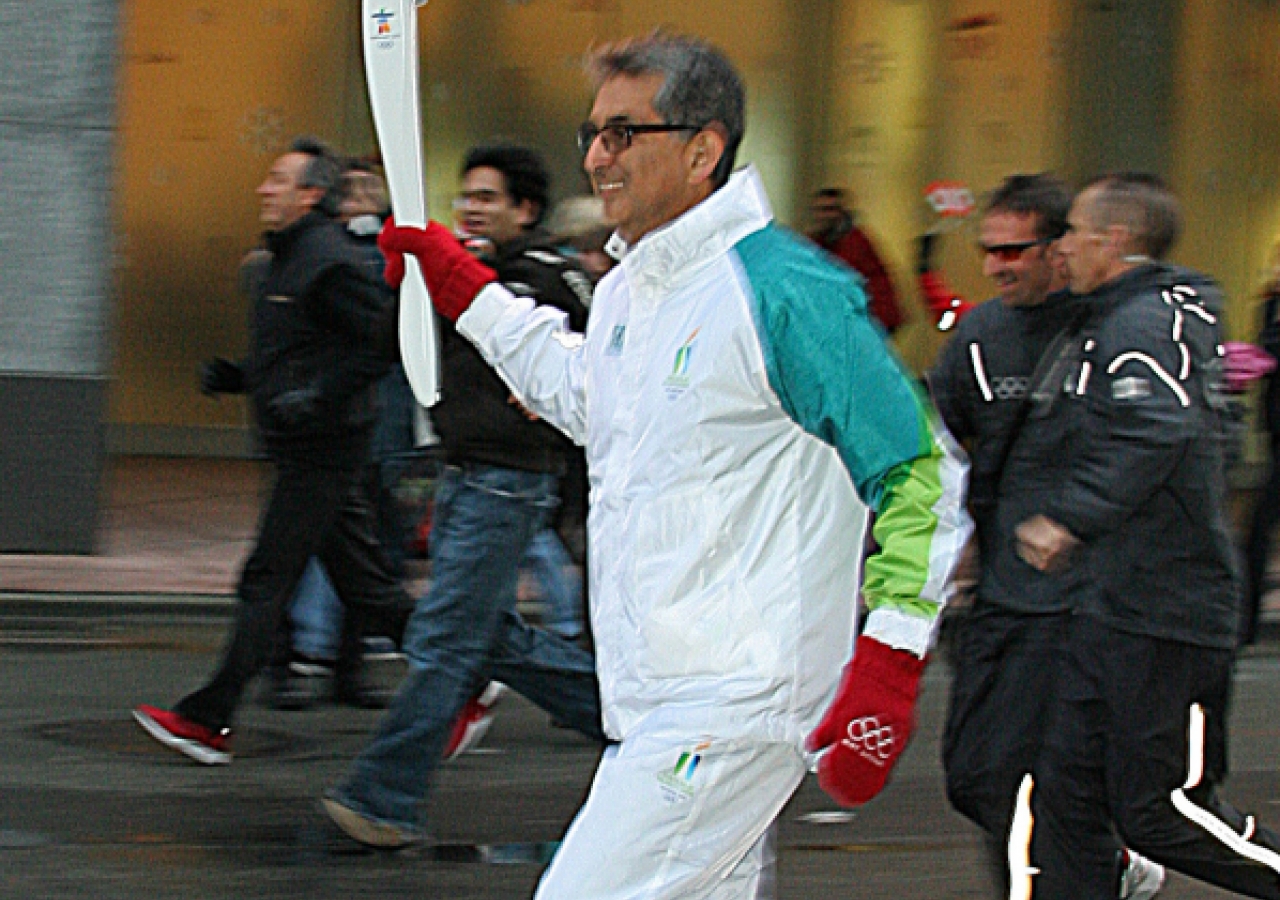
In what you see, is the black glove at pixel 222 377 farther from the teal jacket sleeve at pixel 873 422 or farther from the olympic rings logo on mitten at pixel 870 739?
the olympic rings logo on mitten at pixel 870 739

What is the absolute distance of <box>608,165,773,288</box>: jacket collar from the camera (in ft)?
10.6

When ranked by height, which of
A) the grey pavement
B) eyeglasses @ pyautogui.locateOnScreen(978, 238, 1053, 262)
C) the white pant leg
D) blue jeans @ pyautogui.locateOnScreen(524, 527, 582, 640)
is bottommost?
the grey pavement

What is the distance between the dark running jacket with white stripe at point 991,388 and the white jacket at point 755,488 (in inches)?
60.2

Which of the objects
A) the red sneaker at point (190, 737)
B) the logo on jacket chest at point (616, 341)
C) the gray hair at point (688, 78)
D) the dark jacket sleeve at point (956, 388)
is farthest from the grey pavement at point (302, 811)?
the gray hair at point (688, 78)

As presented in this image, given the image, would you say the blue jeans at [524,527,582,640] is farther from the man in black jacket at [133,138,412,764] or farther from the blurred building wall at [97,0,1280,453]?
the blurred building wall at [97,0,1280,453]

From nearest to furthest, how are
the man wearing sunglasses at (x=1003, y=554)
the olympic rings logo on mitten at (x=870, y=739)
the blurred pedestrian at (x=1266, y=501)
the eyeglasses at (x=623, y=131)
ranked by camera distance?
the olympic rings logo on mitten at (x=870, y=739), the eyeglasses at (x=623, y=131), the man wearing sunglasses at (x=1003, y=554), the blurred pedestrian at (x=1266, y=501)

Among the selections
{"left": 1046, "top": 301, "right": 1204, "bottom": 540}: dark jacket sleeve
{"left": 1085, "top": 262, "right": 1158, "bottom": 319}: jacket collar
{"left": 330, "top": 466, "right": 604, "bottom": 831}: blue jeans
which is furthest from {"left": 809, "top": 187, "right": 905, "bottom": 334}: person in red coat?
{"left": 1046, "top": 301, "right": 1204, "bottom": 540}: dark jacket sleeve

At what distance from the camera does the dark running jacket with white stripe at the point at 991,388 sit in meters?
4.74

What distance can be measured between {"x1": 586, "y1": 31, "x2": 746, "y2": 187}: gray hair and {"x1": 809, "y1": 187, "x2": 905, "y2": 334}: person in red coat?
7.43 m

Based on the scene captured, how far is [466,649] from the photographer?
572cm

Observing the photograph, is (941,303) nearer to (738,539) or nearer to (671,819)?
(738,539)

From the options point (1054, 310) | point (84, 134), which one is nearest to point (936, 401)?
point (1054, 310)

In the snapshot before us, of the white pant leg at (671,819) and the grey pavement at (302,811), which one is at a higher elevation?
the white pant leg at (671,819)

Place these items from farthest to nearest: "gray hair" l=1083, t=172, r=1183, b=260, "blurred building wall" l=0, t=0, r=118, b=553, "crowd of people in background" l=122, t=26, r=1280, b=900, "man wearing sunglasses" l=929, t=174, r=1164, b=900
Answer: "blurred building wall" l=0, t=0, r=118, b=553 → "gray hair" l=1083, t=172, r=1183, b=260 → "man wearing sunglasses" l=929, t=174, r=1164, b=900 → "crowd of people in background" l=122, t=26, r=1280, b=900
